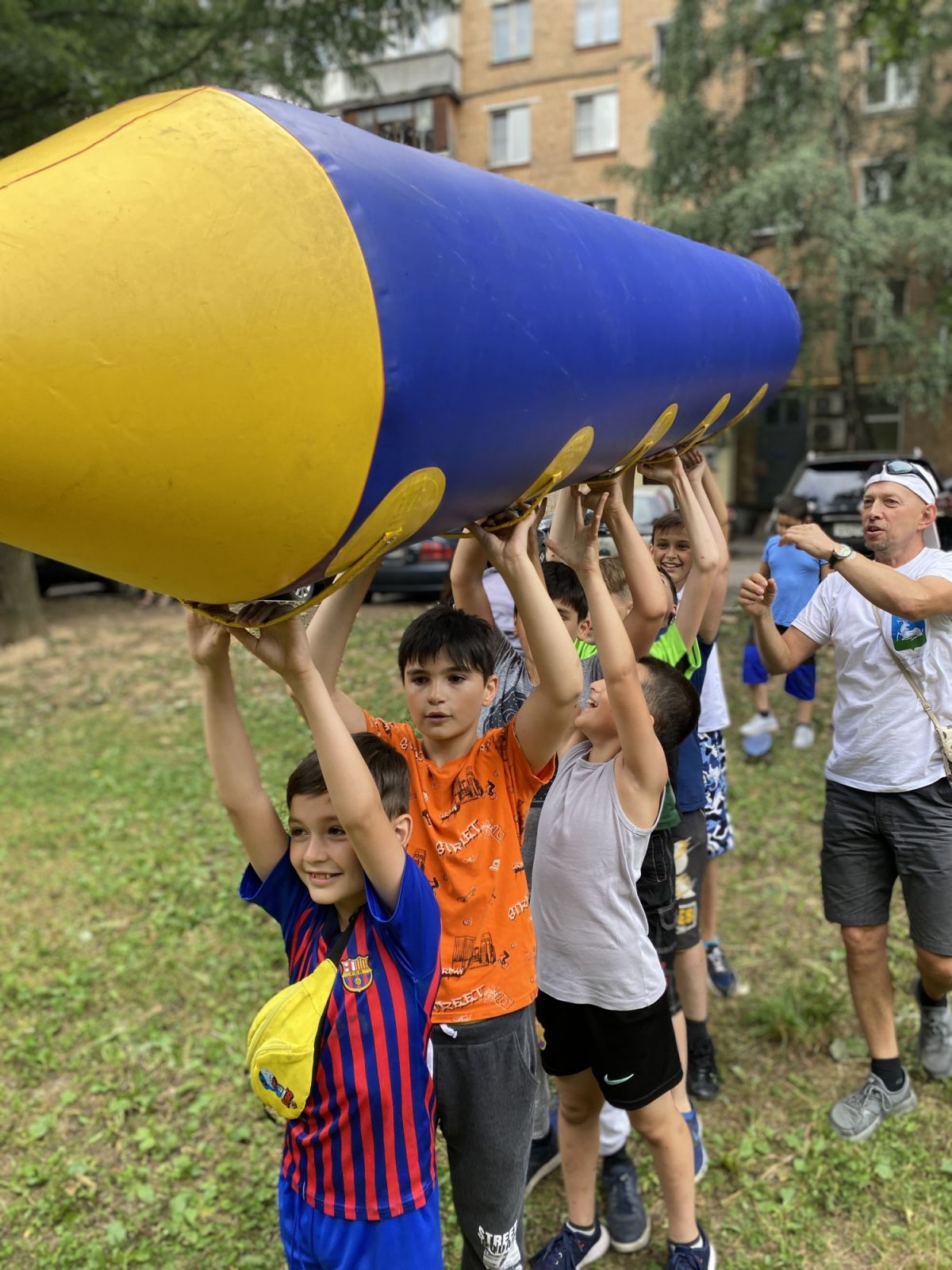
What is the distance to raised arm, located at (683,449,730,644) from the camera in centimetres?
254

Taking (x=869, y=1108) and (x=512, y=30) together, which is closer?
(x=869, y=1108)

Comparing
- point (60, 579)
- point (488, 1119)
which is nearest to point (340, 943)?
point (488, 1119)

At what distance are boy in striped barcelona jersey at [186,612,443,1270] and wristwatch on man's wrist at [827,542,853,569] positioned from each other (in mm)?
1500

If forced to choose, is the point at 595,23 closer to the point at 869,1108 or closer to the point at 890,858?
the point at 890,858

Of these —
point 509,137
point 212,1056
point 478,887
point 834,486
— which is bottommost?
point 212,1056

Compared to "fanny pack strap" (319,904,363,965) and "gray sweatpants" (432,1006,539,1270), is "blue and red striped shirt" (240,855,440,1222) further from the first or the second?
"gray sweatpants" (432,1006,539,1270)

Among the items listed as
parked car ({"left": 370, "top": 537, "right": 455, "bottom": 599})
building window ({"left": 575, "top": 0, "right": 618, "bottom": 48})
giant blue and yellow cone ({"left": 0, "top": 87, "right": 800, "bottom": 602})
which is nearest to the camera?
giant blue and yellow cone ({"left": 0, "top": 87, "right": 800, "bottom": 602})

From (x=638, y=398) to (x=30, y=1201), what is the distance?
2.84m

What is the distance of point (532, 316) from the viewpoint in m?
1.46

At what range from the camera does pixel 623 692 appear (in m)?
2.04

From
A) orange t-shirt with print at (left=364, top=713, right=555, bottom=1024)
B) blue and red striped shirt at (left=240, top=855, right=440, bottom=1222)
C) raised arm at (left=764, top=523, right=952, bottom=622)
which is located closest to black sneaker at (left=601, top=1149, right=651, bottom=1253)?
orange t-shirt with print at (left=364, top=713, right=555, bottom=1024)

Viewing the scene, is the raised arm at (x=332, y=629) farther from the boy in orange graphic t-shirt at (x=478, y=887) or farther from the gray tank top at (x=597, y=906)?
the gray tank top at (x=597, y=906)

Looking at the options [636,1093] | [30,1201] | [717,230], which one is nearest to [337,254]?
[636,1093]

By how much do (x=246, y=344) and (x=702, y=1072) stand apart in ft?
9.32
